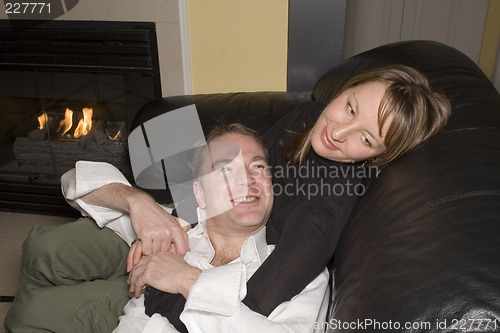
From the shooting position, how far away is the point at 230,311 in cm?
99

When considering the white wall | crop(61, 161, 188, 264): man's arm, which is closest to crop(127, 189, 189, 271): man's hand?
crop(61, 161, 188, 264): man's arm

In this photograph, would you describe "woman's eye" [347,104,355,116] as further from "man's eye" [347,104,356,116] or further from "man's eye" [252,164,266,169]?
"man's eye" [252,164,266,169]

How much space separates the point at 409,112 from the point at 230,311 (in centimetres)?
61

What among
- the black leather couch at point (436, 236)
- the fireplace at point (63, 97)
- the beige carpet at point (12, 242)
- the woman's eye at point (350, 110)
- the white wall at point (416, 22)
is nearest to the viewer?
the black leather couch at point (436, 236)

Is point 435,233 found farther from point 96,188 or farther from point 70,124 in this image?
point 70,124

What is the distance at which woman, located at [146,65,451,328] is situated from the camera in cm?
107

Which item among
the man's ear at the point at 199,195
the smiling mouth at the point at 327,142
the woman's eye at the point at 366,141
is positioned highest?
the woman's eye at the point at 366,141

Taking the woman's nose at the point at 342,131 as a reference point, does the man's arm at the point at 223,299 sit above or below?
below

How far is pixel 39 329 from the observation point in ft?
Answer: 4.01

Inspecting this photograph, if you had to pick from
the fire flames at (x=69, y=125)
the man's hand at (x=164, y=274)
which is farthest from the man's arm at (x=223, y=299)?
the fire flames at (x=69, y=125)

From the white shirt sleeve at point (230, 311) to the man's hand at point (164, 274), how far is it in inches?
2.8

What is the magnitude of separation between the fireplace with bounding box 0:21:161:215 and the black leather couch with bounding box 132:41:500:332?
158 cm

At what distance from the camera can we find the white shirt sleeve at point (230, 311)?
994 mm

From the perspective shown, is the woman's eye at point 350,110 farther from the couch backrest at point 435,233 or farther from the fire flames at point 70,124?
the fire flames at point 70,124
